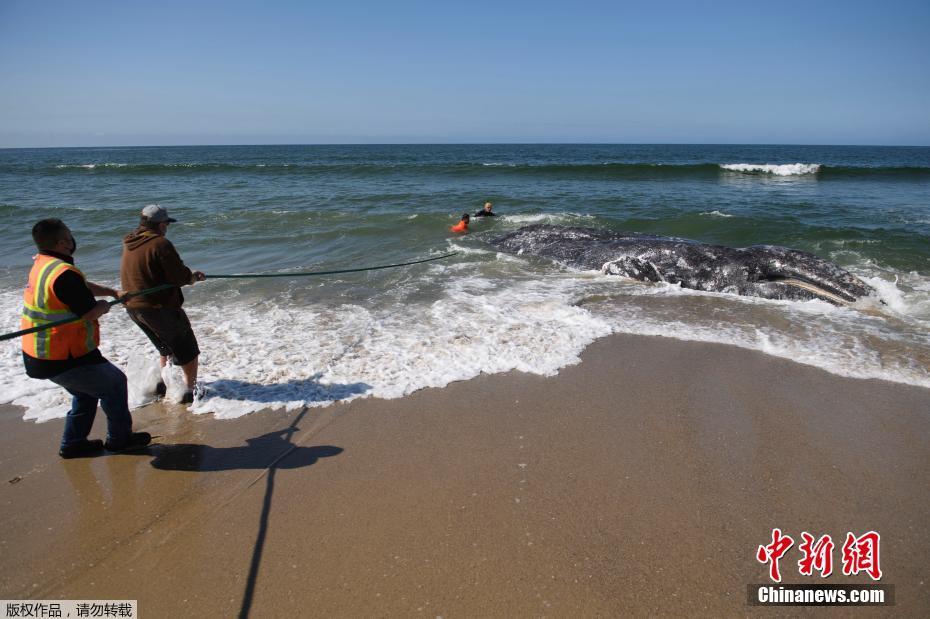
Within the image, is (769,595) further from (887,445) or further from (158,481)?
(158,481)

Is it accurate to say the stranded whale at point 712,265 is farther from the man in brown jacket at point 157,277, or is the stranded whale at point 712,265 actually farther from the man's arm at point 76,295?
the man's arm at point 76,295

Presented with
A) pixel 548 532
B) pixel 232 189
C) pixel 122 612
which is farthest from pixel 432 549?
pixel 232 189

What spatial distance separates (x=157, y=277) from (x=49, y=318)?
2.89 feet

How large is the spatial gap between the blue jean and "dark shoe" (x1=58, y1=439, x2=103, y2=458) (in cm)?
3

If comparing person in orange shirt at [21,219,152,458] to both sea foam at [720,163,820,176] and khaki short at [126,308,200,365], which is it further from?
sea foam at [720,163,820,176]

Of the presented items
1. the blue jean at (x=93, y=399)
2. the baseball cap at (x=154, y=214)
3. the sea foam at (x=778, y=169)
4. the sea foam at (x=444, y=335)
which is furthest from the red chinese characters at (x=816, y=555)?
the sea foam at (x=778, y=169)

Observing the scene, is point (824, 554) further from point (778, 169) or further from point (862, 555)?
point (778, 169)

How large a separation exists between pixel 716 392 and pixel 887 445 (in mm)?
1250

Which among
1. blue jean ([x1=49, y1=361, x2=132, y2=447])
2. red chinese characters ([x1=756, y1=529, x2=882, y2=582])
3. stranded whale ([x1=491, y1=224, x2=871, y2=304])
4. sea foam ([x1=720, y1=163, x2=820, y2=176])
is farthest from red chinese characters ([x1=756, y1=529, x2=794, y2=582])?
sea foam ([x1=720, y1=163, x2=820, y2=176])

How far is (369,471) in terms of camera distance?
3572 mm

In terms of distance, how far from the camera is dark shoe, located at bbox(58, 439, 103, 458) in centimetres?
371

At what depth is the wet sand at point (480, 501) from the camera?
2625 millimetres

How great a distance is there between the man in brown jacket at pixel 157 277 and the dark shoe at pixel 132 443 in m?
0.77

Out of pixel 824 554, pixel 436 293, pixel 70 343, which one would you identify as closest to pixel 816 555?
pixel 824 554
